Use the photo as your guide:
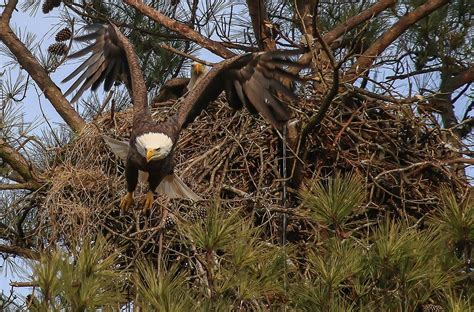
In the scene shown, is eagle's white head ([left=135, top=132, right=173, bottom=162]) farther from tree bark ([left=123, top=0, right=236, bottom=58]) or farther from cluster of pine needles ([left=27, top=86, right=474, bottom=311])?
tree bark ([left=123, top=0, right=236, bottom=58])

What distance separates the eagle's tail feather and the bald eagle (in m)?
0.02

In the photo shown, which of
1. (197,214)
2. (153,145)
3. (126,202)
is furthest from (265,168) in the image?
(126,202)

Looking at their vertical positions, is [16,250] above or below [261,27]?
below

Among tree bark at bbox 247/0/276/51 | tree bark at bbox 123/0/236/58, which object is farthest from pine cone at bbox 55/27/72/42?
tree bark at bbox 247/0/276/51

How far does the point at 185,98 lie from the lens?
15.2 ft

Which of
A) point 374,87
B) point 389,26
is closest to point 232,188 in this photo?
point 374,87

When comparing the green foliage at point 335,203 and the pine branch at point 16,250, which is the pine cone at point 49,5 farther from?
the green foliage at point 335,203

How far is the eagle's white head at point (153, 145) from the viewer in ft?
14.0

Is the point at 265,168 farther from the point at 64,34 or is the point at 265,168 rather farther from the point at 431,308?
the point at 64,34

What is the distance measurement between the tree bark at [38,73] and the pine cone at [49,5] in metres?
0.16

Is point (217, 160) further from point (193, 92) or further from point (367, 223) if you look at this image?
point (367, 223)

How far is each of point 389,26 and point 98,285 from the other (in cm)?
271

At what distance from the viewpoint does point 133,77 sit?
4.66 metres

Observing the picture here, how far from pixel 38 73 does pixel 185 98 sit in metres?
0.83
